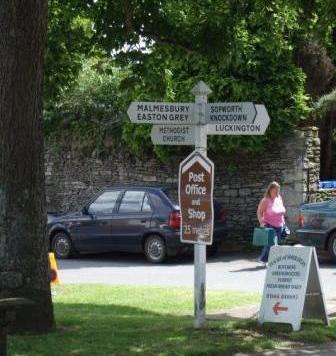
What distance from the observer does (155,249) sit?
17.6 meters

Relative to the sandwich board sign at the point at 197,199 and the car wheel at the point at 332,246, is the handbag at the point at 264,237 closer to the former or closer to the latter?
the car wheel at the point at 332,246

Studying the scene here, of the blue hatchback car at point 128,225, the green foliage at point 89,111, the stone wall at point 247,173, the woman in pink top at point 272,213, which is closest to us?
the woman in pink top at point 272,213

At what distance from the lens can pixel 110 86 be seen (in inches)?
896

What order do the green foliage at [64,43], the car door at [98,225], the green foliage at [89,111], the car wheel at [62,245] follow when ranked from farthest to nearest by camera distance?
1. the green foliage at [89,111]
2. the car wheel at [62,245]
3. the car door at [98,225]
4. the green foliage at [64,43]

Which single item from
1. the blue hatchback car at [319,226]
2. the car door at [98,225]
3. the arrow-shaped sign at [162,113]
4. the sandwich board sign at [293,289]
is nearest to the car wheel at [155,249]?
the car door at [98,225]

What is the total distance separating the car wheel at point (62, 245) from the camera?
63.3ft

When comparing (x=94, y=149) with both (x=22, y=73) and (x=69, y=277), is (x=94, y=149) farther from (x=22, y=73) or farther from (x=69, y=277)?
(x=22, y=73)

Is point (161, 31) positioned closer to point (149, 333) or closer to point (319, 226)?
point (149, 333)

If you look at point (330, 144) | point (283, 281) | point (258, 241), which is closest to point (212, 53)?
point (283, 281)

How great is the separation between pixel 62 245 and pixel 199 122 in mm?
11401

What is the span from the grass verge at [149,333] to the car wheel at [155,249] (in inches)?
233

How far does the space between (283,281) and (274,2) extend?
552cm

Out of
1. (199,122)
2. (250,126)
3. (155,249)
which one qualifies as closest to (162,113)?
(199,122)

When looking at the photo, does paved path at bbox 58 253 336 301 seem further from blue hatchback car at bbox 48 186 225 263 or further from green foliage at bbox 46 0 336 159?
green foliage at bbox 46 0 336 159
